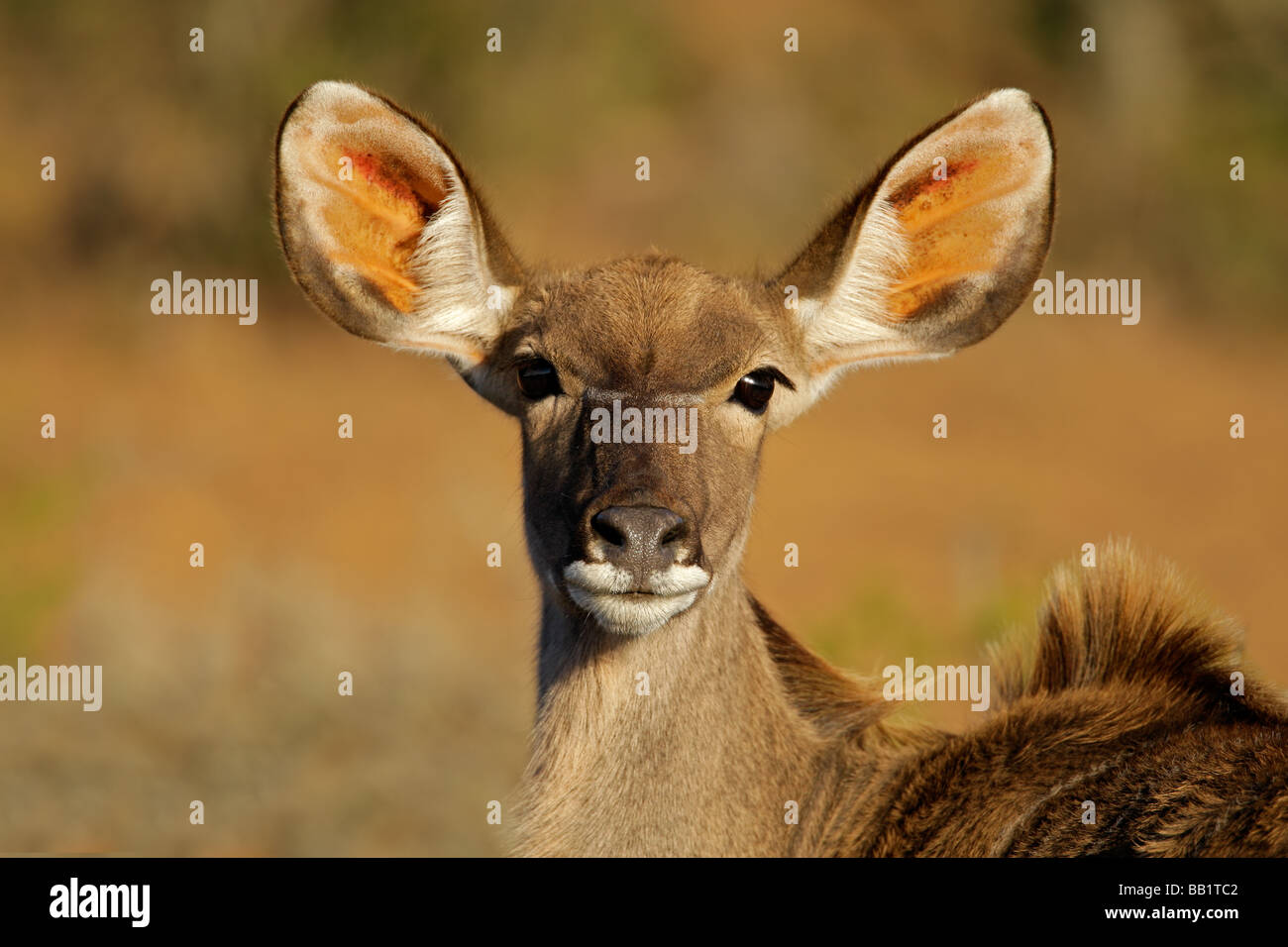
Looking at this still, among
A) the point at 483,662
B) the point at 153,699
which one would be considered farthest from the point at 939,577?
the point at 153,699

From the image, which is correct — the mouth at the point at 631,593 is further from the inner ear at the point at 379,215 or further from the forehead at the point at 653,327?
the inner ear at the point at 379,215

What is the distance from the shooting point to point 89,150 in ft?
64.4

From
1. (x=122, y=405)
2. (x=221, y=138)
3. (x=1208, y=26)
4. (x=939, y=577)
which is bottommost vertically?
(x=939, y=577)

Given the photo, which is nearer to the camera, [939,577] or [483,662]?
[483,662]

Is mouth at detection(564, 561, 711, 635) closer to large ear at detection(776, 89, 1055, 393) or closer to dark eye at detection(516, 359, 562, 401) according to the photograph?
dark eye at detection(516, 359, 562, 401)

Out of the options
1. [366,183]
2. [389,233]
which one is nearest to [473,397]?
[389,233]

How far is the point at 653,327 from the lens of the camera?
5410 mm

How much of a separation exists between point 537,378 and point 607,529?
863 millimetres

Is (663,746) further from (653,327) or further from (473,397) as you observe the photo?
(473,397)

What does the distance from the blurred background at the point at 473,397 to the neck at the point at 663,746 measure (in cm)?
98

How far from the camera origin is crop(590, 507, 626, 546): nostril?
4.79 m

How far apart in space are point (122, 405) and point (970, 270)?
40.1 feet

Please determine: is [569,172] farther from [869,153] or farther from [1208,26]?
[1208,26]
